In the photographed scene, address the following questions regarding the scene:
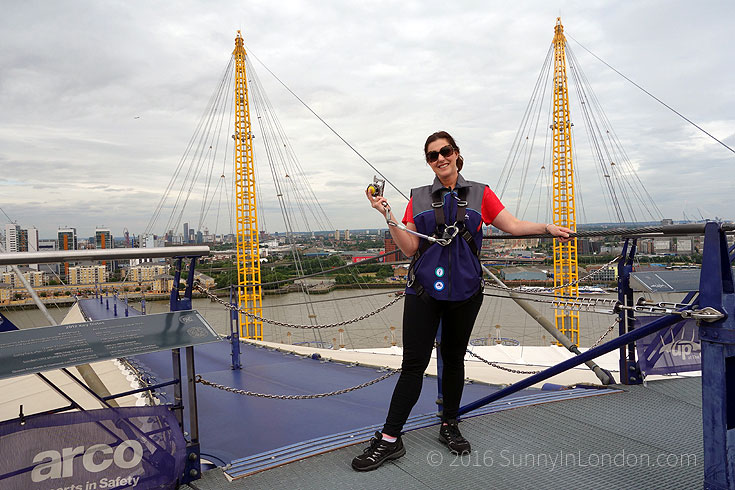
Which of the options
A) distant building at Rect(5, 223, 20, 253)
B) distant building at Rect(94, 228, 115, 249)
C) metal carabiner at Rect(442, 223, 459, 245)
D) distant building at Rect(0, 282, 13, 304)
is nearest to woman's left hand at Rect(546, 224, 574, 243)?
→ metal carabiner at Rect(442, 223, 459, 245)

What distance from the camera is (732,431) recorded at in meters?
1.16

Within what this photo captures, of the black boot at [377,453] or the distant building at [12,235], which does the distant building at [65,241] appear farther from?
the black boot at [377,453]

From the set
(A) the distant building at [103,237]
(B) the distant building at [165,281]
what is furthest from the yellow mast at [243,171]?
(B) the distant building at [165,281]

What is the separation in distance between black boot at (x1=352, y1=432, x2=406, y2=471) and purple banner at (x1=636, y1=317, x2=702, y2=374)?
170cm

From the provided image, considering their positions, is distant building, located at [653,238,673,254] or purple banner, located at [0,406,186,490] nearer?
purple banner, located at [0,406,186,490]

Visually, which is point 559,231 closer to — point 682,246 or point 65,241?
point 682,246

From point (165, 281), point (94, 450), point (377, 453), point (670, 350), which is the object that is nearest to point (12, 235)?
point (165, 281)

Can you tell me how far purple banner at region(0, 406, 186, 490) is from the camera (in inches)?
50.1

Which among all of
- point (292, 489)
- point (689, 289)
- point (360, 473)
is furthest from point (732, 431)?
point (689, 289)

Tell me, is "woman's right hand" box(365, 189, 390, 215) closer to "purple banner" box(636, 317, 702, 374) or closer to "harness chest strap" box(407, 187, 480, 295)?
"harness chest strap" box(407, 187, 480, 295)

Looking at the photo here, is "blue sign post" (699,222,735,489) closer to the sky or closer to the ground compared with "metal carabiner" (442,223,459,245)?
closer to the ground

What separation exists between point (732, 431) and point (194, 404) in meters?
1.68

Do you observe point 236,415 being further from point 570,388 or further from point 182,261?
point 570,388

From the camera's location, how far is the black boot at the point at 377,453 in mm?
1740
